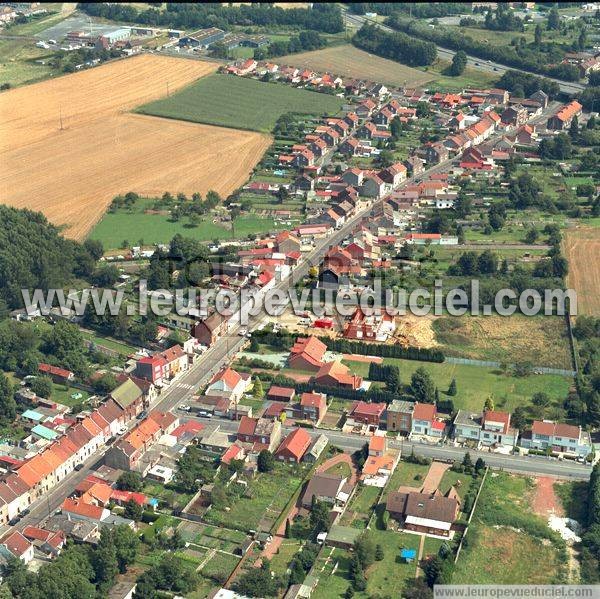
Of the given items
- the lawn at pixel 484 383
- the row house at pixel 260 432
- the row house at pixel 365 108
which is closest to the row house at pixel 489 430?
the lawn at pixel 484 383

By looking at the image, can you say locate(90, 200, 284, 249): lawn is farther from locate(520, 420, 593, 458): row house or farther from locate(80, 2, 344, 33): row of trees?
locate(80, 2, 344, 33): row of trees

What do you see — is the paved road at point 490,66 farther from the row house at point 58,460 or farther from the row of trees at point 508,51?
the row house at point 58,460

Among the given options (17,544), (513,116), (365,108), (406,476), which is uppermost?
(365,108)

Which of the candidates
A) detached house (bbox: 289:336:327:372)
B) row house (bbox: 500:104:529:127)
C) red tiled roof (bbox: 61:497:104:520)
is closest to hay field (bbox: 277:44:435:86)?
row house (bbox: 500:104:529:127)

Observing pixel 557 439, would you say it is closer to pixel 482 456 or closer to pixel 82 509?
A: pixel 482 456

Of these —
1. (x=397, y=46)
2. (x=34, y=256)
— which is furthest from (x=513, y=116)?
(x=34, y=256)

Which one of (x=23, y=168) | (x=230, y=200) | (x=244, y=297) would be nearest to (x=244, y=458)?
(x=244, y=297)

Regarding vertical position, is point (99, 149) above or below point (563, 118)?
above
